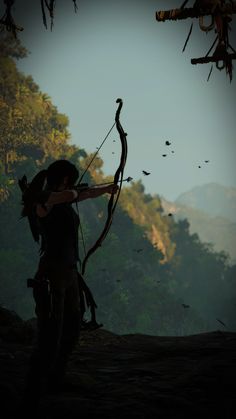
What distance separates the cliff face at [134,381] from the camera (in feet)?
13.1

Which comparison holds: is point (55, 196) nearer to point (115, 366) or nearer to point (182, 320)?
point (115, 366)

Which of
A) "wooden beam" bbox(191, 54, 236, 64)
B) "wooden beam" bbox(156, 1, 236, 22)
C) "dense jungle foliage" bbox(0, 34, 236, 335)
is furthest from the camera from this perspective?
"dense jungle foliage" bbox(0, 34, 236, 335)

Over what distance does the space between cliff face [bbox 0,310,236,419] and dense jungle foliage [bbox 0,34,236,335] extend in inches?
1458

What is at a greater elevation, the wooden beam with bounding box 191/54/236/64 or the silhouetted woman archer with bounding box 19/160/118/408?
the wooden beam with bounding box 191/54/236/64

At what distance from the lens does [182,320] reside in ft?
213

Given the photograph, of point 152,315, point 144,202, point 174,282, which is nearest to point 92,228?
point 152,315

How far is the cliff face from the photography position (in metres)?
4.00

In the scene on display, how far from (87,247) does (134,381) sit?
2088 inches

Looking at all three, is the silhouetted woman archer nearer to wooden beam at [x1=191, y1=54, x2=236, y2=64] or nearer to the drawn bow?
the drawn bow

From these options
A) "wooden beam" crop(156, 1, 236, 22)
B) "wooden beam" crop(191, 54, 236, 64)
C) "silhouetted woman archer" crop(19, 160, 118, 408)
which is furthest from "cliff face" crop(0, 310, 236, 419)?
"wooden beam" crop(156, 1, 236, 22)

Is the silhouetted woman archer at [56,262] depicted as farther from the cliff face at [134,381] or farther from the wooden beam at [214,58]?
the wooden beam at [214,58]

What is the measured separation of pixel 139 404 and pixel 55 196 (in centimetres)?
200

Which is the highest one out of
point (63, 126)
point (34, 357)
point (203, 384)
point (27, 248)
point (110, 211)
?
point (63, 126)

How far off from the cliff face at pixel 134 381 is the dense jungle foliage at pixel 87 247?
37.0 m
